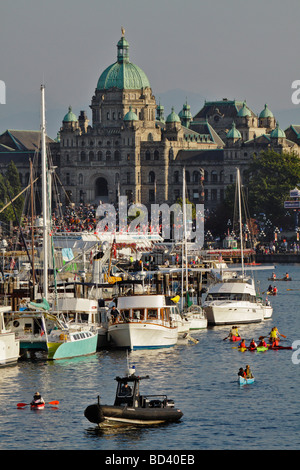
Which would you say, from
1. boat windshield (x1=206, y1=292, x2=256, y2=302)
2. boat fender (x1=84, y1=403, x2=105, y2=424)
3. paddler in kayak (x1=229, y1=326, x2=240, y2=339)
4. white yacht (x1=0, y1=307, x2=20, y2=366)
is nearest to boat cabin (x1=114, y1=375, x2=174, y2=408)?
boat fender (x1=84, y1=403, x2=105, y2=424)

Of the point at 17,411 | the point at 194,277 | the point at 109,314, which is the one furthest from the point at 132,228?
the point at 17,411

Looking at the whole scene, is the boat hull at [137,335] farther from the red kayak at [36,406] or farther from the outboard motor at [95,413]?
the outboard motor at [95,413]

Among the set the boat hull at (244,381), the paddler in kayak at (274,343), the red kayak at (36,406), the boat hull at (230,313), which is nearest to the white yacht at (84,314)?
the paddler in kayak at (274,343)

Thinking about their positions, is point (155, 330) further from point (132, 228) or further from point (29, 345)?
point (132, 228)

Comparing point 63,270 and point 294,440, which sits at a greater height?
point 63,270

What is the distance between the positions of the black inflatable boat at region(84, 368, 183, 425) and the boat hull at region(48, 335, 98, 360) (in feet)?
49.5

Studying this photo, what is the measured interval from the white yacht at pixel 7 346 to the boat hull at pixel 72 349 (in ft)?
7.33

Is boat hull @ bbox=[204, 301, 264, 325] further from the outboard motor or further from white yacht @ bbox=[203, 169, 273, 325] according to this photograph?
the outboard motor

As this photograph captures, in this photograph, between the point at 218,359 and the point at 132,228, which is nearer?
the point at 218,359

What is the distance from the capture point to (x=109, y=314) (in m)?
86.6

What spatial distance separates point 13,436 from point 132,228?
13577cm

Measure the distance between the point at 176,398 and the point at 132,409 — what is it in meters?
7.97

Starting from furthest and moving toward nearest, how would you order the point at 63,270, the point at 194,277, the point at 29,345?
the point at 194,277
the point at 63,270
the point at 29,345

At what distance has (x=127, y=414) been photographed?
204ft
